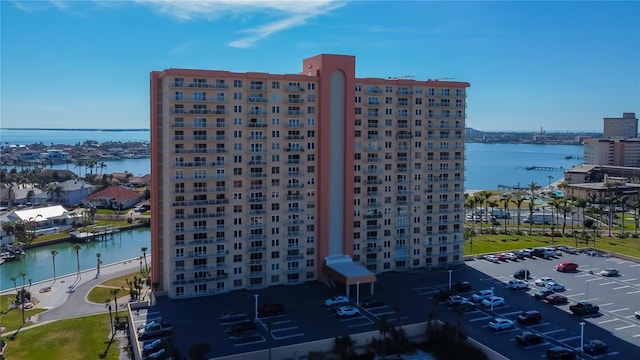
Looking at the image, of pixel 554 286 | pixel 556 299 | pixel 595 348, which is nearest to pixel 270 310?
pixel 595 348

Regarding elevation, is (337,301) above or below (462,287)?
below

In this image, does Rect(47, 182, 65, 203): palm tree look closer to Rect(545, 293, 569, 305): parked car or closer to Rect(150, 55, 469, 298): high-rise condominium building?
Rect(150, 55, 469, 298): high-rise condominium building

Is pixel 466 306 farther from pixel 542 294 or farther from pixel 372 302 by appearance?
pixel 542 294

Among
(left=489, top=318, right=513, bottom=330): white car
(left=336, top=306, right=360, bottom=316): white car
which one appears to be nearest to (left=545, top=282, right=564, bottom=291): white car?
(left=489, top=318, right=513, bottom=330): white car

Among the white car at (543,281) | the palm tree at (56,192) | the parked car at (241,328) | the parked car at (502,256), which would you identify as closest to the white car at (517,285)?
the white car at (543,281)

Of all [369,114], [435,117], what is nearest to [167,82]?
[369,114]

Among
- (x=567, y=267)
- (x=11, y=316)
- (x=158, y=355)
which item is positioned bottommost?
(x=11, y=316)

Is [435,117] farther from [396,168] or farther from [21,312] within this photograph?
[21,312]
